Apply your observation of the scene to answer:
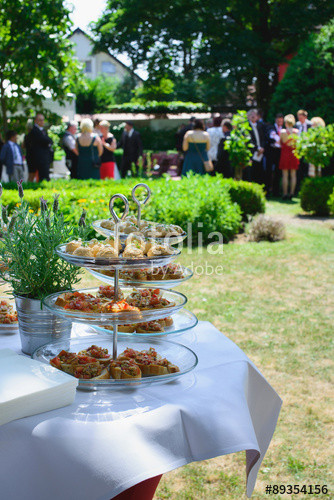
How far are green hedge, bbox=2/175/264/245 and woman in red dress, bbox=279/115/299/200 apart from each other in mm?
3439

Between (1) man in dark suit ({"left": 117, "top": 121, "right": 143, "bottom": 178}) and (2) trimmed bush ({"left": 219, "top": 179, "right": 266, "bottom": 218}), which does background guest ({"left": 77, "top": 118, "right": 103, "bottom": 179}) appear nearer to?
(2) trimmed bush ({"left": 219, "top": 179, "right": 266, "bottom": 218})

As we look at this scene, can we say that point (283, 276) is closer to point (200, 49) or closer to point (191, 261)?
point (191, 261)

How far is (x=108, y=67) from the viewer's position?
182 ft

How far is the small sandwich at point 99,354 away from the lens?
1790 millimetres

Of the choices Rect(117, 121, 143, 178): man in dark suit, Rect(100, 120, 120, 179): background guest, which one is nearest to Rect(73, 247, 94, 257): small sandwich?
Rect(100, 120, 120, 179): background guest

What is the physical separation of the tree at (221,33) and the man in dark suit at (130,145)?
1320cm

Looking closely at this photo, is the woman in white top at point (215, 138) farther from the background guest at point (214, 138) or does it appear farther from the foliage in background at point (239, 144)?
the foliage in background at point (239, 144)

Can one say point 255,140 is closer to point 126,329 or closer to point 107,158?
point 107,158

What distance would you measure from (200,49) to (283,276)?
22007 millimetres

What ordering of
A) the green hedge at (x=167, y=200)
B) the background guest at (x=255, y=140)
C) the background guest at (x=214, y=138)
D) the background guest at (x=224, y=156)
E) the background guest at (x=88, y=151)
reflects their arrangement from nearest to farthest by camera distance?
the green hedge at (x=167, y=200) < the background guest at (x=88, y=151) < the background guest at (x=224, y=156) < the background guest at (x=255, y=140) < the background guest at (x=214, y=138)

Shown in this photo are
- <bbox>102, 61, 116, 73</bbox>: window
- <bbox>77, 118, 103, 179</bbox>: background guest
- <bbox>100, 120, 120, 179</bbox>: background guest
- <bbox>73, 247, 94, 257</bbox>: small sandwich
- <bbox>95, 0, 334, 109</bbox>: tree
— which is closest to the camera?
<bbox>73, 247, 94, 257</bbox>: small sandwich

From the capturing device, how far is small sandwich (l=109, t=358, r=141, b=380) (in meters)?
1.70

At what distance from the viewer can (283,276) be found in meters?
6.75

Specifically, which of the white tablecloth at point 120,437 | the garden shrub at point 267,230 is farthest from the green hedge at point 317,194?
the white tablecloth at point 120,437
